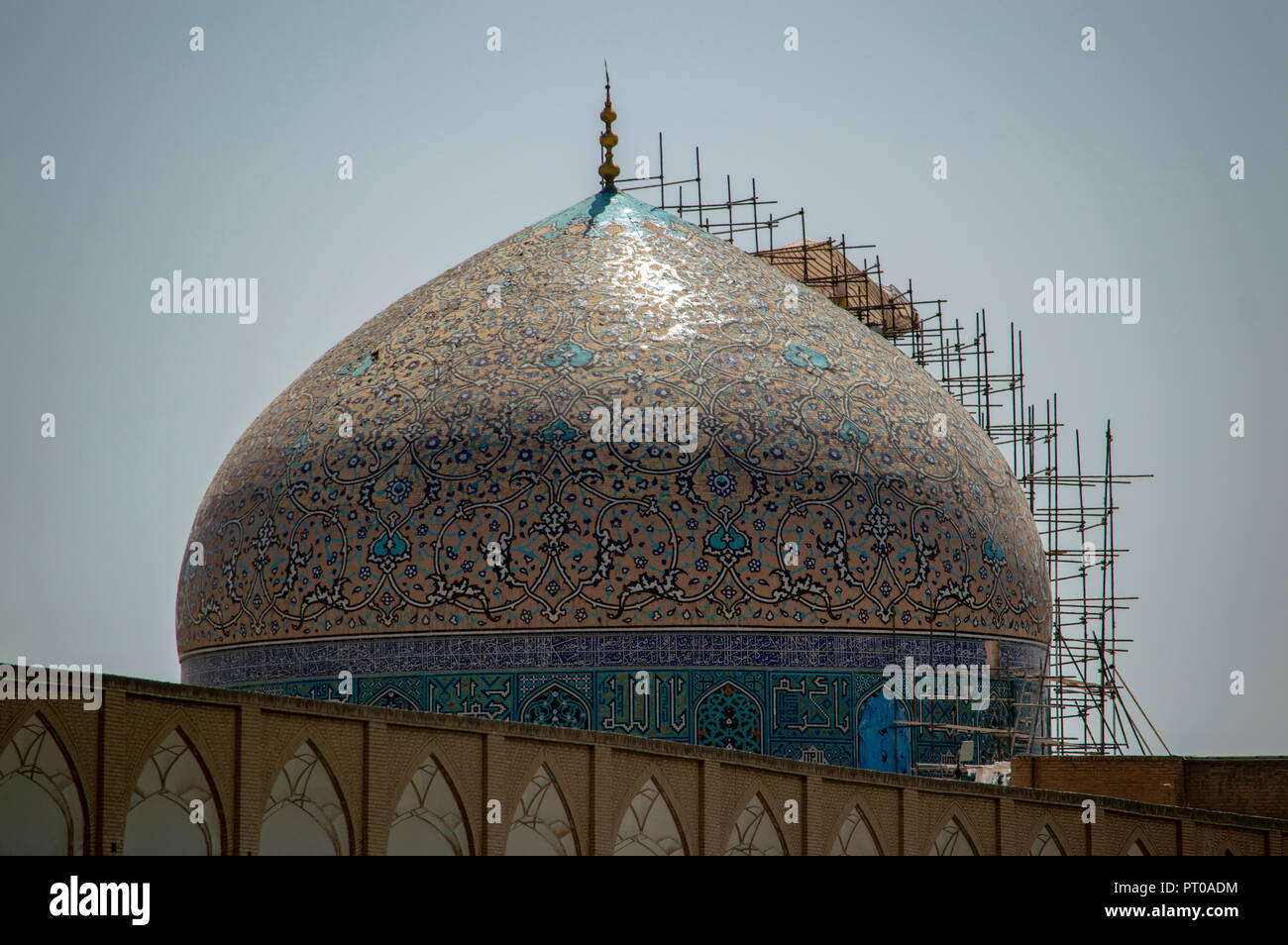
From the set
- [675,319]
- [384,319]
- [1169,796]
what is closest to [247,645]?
[384,319]

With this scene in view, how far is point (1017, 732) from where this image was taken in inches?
516

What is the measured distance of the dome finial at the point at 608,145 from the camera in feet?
46.4

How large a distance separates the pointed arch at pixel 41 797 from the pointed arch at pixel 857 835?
14.4ft

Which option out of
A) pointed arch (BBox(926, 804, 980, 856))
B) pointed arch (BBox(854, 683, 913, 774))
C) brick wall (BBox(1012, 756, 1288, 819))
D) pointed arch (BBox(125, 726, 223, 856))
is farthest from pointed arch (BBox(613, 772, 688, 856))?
brick wall (BBox(1012, 756, 1288, 819))

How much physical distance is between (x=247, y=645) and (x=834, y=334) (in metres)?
4.03

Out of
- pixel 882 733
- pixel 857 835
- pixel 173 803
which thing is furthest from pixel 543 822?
pixel 882 733

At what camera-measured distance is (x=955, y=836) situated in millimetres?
11016

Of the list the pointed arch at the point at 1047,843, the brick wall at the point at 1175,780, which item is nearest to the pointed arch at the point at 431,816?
the pointed arch at the point at 1047,843

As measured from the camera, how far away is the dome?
1182 cm

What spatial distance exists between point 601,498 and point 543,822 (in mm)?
3209

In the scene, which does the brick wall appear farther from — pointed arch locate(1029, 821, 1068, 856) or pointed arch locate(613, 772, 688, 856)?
pointed arch locate(613, 772, 688, 856)

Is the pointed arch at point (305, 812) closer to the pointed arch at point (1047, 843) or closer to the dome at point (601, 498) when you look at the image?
the dome at point (601, 498)

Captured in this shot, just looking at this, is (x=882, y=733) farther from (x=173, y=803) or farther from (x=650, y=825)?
(x=173, y=803)
